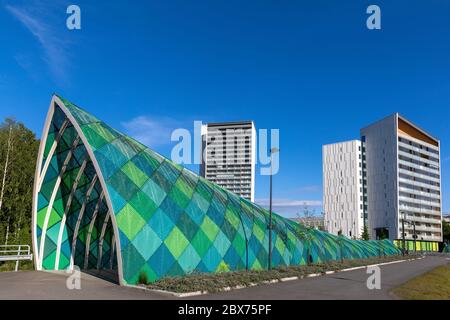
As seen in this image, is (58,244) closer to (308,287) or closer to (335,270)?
(308,287)

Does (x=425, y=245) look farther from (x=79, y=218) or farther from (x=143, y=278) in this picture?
(x=143, y=278)

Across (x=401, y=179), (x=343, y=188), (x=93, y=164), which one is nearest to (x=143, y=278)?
(x=93, y=164)

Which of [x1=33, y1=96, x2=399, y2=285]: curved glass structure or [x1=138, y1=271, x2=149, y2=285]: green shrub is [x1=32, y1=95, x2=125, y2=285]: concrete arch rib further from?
[x1=138, y1=271, x2=149, y2=285]: green shrub

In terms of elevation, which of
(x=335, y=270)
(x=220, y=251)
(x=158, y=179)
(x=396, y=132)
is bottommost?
(x=335, y=270)

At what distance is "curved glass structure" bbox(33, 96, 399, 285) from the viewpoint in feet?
55.5

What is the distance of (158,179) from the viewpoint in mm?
19391

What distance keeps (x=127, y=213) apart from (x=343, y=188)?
12024cm

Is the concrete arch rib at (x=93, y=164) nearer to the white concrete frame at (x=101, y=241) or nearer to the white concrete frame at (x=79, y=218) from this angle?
the white concrete frame at (x=79, y=218)

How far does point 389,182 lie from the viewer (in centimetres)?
11588

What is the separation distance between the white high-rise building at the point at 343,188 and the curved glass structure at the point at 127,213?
103 metres

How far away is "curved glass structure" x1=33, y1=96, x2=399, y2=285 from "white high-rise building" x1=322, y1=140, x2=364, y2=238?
4044 inches

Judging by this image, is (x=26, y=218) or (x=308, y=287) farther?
(x=26, y=218)
